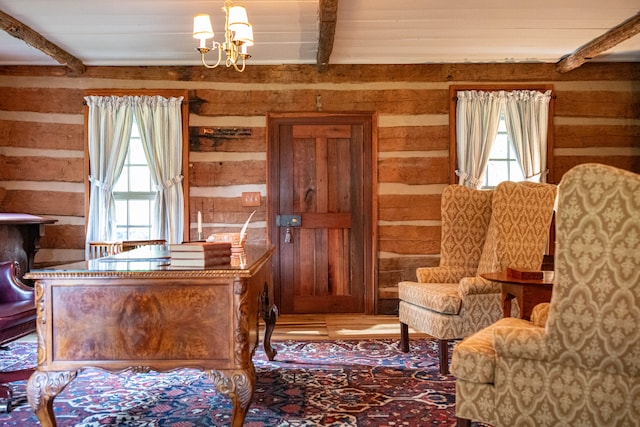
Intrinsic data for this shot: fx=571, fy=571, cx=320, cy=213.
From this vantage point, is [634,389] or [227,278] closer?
[634,389]

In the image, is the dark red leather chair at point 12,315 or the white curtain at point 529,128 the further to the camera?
the white curtain at point 529,128

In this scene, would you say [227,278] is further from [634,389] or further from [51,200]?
[51,200]

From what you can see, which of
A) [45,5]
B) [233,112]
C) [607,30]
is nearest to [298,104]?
[233,112]

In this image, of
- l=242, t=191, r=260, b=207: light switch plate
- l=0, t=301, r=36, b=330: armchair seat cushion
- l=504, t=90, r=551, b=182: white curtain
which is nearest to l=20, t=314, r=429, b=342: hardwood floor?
l=242, t=191, r=260, b=207: light switch plate

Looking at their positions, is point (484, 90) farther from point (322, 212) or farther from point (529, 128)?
point (322, 212)

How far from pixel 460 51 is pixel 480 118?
75 centimetres

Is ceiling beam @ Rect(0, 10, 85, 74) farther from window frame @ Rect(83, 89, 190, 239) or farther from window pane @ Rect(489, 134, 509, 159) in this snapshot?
window pane @ Rect(489, 134, 509, 159)

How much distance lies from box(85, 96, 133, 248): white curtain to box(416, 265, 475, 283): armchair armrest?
3.38 m

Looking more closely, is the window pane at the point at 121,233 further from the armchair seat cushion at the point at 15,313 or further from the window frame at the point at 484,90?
the window frame at the point at 484,90

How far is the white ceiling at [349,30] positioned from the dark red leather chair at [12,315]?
6.90 feet

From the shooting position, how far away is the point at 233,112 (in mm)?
6094

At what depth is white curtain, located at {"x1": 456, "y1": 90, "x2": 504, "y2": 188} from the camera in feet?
19.9

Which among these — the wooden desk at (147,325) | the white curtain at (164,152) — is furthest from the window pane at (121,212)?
the wooden desk at (147,325)

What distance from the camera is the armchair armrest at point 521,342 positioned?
7.17ft
